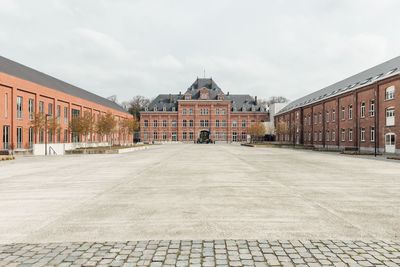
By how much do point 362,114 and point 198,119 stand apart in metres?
49.6

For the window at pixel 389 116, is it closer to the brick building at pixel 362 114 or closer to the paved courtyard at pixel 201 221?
the brick building at pixel 362 114

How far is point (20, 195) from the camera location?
325 inches

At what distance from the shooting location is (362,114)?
35.3 metres

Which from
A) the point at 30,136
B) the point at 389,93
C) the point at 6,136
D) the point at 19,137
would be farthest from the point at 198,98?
the point at 6,136

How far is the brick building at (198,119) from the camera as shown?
8050 centimetres

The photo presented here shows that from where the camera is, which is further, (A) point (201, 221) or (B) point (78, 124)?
(B) point (78, 124)

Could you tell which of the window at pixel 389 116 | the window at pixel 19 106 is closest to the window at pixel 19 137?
the window at pixel 19 106

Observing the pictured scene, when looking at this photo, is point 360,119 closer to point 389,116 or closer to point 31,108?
point 389,116

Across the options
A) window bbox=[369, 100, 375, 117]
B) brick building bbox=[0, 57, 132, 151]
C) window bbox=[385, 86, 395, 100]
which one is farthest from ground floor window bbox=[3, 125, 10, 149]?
window bbox=[369, 100, 375, 117]

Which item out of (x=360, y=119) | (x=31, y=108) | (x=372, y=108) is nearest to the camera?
(x=31, y=108)

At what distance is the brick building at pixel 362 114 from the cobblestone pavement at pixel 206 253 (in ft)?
85.4

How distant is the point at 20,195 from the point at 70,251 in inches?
200

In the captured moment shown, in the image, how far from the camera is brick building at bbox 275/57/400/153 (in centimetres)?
2978

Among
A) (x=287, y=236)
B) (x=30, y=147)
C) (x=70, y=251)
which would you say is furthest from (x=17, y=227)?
(x=30, y=147)
